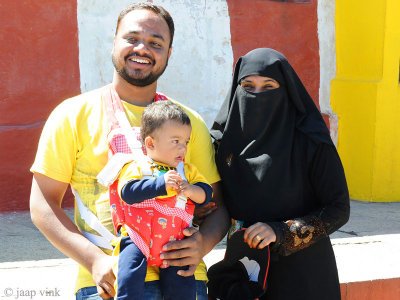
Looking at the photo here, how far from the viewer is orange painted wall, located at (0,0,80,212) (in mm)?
5223

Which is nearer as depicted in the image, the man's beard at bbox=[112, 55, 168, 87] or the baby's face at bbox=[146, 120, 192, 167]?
the baby's face at bbox=[146, 120, 192, 167]

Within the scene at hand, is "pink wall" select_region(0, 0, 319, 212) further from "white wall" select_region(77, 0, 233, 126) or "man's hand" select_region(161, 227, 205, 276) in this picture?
"man's hand" select_region(161, 227, 205, 276)

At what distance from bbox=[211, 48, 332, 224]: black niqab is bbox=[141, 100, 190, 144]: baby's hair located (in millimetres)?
417

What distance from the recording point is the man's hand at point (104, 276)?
8.82 ft

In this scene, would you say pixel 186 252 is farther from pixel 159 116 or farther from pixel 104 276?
pixel 159 116

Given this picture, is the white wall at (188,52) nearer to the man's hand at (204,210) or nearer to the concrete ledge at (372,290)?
the concrete ledge at (372,290)

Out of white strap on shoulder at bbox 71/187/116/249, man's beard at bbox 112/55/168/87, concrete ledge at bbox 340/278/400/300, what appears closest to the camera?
white strap on shoulder at bbox 71/187/116/249

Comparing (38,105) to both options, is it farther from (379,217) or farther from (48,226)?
(379,217)

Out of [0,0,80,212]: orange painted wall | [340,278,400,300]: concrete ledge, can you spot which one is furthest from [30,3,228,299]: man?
[0,0,80,212]: orange painted wall

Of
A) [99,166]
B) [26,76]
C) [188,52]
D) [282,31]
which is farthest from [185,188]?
[282,31]

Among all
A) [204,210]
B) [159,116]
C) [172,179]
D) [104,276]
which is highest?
[159,116]

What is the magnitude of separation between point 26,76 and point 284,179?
119 inches

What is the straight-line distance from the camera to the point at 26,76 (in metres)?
5.28

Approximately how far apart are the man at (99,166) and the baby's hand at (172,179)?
0.27 m
